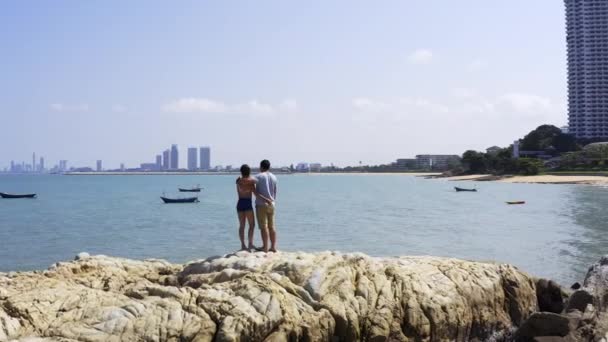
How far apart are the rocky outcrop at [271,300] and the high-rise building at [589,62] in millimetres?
175028

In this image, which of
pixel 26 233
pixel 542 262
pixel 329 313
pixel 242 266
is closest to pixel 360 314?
pixel 329 313

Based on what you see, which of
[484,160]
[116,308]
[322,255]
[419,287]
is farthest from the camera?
[484,160]

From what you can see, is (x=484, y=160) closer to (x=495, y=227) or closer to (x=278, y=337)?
(x=495, y=227)

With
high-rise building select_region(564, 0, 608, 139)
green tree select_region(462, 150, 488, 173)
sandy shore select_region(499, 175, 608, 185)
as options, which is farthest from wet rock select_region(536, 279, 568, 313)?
high-rise building select_region(564, 0, 608, 139)

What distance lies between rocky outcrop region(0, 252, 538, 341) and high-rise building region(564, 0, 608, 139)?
17503 cm

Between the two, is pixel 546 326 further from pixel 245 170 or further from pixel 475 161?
pixel 475 161

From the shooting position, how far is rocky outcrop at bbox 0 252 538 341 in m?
8.45

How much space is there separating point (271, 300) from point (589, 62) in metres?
182

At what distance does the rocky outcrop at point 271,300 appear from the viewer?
27.7 ft

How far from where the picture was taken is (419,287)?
10430 mm

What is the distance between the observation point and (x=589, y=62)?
6565 inches

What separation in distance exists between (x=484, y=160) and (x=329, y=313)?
482 feet

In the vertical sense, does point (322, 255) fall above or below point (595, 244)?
above

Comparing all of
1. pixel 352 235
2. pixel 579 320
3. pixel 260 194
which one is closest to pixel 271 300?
pixel 260 194
